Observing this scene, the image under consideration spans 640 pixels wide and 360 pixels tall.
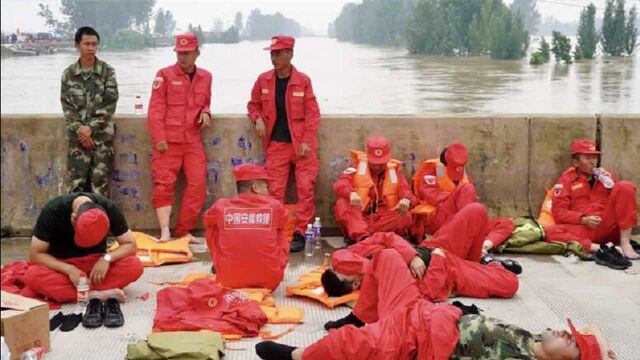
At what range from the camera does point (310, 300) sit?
5.71 metres

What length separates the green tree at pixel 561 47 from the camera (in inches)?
694

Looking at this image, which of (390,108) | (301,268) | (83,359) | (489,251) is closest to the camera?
(83,359)

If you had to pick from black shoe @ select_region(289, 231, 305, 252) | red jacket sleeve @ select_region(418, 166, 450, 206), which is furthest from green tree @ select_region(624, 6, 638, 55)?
black shoe @ select_region(289, 231, 305, 252)

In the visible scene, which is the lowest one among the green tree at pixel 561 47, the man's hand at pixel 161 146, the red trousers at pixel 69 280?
the red trousers at pixel 69 280

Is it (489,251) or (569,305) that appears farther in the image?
(489,251)

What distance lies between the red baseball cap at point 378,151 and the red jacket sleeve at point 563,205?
5.37 ft

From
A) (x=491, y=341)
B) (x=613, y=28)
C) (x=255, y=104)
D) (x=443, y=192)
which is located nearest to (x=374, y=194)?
(x=443, y=192)

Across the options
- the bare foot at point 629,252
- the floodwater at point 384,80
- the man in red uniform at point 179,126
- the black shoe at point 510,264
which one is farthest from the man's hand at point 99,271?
the floodwater at point 384,80

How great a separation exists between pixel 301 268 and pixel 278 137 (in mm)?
1486

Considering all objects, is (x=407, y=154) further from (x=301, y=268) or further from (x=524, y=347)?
(x=524, y=347)

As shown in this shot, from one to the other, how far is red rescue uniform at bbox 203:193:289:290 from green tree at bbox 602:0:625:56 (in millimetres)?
11562

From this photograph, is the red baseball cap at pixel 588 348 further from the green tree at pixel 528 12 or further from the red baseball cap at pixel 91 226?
the green tree at pixel 528 12

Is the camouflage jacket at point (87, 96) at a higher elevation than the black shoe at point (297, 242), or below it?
higher

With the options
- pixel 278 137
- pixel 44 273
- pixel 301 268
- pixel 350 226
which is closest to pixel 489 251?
pixel 350 226
